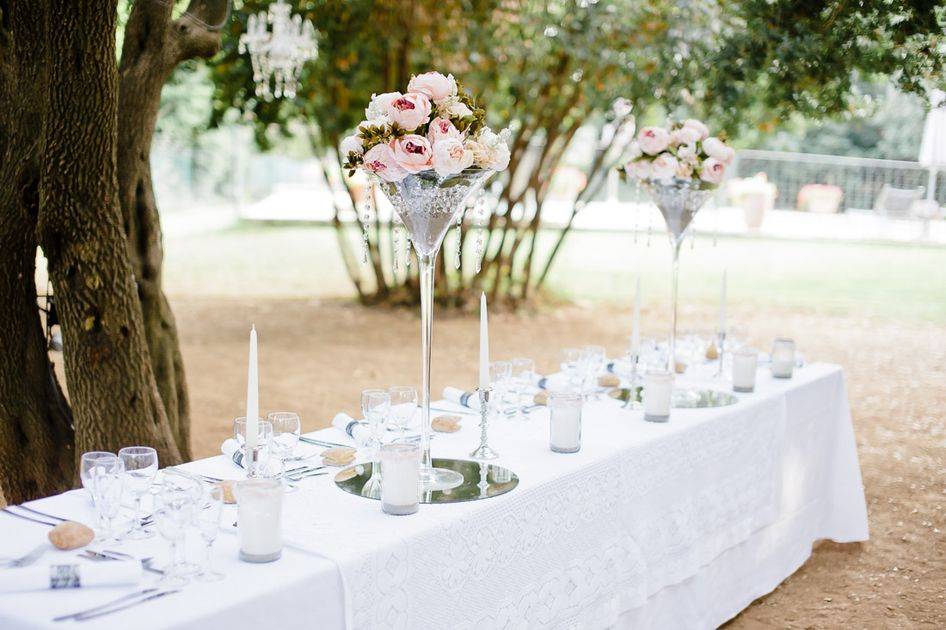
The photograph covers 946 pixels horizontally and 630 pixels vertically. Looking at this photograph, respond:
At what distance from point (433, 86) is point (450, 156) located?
21cm

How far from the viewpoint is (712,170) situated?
12.7 ft

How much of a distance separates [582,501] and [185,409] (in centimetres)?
260

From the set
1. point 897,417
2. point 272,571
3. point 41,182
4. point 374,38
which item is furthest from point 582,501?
point 374,38

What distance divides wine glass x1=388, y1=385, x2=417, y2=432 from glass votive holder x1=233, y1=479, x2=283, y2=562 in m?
0.72

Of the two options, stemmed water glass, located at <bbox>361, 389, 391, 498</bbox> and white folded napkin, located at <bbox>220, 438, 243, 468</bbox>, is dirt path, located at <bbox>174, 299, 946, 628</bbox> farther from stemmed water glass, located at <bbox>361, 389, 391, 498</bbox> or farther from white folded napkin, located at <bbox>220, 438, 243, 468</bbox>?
white folded napkin, located at <bbox>220, 438, 243, 468</bbox>

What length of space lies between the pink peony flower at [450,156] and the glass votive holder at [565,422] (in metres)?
0.72

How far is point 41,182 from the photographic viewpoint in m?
3.52

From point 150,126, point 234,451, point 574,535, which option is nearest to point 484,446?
point 574,535

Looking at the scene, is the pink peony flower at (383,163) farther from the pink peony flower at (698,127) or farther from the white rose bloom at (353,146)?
the pink peony flower at (698,127)

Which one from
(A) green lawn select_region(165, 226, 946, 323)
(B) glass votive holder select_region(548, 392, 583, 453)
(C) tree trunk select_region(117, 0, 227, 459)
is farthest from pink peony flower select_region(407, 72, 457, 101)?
(A) green lawn select_region(165, 226, 946, 323)

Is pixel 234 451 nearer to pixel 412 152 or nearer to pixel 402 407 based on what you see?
pixel 402 407

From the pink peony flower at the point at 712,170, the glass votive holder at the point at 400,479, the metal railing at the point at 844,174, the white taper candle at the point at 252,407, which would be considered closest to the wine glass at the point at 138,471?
the white taper candle at the point at 252,407

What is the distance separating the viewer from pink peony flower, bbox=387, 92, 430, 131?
243 centimetres

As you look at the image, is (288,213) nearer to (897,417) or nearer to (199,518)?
(897,417)
